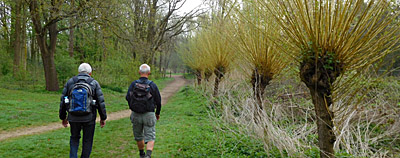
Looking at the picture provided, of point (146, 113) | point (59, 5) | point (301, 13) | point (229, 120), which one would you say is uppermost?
point (59, 5)

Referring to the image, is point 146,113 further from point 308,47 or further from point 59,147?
point 308,47

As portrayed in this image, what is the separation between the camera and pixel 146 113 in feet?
15.3

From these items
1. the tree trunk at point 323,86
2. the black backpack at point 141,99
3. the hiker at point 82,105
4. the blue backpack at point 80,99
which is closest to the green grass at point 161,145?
the black backpack at point 141,99

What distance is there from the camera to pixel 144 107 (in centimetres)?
453

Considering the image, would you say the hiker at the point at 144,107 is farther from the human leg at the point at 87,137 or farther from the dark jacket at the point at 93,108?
the human leg at the point at 87,137

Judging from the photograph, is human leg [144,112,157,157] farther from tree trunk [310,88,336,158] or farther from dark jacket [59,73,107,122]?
tree trunk [310,88,336,158]

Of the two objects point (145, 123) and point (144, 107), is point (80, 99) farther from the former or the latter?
point (145, 123)

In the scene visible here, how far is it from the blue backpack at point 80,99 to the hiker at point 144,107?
0.79 metres

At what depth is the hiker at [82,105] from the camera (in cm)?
387

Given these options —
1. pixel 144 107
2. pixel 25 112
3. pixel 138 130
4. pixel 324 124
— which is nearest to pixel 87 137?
pixel 138 130

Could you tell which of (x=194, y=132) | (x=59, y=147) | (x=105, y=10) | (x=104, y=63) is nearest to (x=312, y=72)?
(x=194, y=132)

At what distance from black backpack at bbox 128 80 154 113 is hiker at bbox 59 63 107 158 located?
22.3 inches

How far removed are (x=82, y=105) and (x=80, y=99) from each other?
0.10 meters

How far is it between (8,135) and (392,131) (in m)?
10.6
